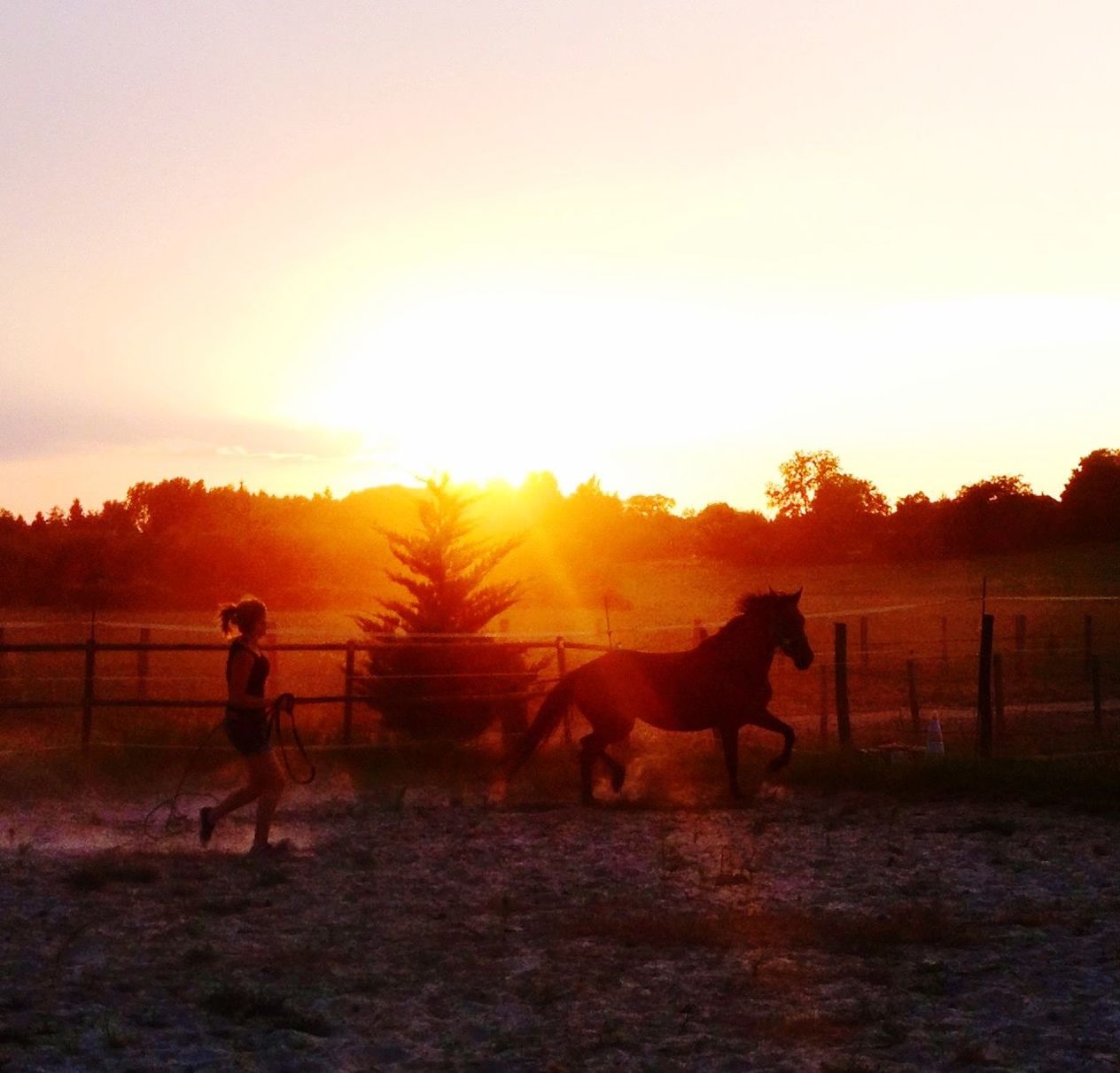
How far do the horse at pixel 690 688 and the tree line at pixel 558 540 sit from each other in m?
30.6

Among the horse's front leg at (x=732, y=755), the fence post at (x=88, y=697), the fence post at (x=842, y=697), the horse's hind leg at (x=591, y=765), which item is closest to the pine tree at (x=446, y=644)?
the fence post at (x=88, y=697)

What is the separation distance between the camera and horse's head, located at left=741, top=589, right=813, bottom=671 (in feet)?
37.7

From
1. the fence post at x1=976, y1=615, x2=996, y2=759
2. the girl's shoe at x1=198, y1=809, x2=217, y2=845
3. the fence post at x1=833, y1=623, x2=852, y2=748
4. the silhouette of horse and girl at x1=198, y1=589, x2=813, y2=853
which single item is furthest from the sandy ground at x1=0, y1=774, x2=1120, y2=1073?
the fence post at x1=833, y1=623, x2=852, y2=748

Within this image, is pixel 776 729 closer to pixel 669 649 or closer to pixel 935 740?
pixel 935 740

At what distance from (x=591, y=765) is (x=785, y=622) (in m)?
2.01

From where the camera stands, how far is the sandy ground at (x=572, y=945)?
4.88 m

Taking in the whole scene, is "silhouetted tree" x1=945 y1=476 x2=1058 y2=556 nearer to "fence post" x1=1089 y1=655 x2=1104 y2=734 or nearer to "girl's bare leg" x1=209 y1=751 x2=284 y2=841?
"fence post" x1=1089 y1=655 x2=1104 y2=734

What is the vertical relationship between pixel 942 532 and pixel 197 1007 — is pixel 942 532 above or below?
above

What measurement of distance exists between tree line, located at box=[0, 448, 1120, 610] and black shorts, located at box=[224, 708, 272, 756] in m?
33.3

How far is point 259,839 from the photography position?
9.05 m

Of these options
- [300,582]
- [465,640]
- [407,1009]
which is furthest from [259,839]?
[300,582]

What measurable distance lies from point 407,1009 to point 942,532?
52.8 metres

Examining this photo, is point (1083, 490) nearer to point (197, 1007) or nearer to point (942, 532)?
point (942, 532)

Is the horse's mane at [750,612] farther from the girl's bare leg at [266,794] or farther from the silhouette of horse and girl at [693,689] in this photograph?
the girl's bare leg at [266,794]
